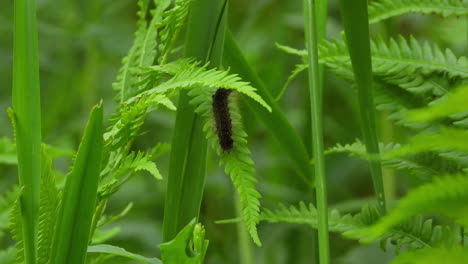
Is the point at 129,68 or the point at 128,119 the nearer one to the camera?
the point at 128,119

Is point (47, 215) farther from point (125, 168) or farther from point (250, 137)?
point (250, 137)

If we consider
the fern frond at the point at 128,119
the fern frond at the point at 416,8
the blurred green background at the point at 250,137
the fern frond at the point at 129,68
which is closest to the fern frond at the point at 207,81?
the fern frond at the point at 128,119

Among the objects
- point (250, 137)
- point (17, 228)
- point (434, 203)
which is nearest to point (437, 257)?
point (434, 203)

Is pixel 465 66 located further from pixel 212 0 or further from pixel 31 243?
pixel 31 243

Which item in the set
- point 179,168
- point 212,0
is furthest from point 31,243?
point 212,0

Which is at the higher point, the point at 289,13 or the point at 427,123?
the point at 289,13
